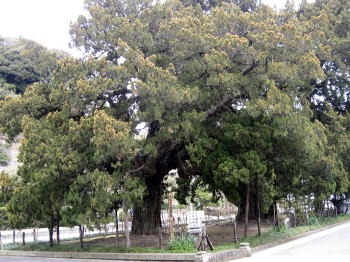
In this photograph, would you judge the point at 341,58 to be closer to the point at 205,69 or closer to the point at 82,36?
the point at 205,69

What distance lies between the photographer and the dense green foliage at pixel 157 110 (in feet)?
45.1

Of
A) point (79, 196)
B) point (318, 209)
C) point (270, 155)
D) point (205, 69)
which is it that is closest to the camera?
point (79, 196)

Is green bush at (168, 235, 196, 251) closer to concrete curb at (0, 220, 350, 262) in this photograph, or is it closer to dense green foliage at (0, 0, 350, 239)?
concrete curb at (0, 220, 350, 262)

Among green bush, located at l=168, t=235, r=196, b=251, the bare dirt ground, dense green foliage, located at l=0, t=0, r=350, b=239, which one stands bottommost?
the bare dirt ground

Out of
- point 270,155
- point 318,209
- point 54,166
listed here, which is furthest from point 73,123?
point 318,209

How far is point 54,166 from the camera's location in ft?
44.1

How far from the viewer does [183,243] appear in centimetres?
1345

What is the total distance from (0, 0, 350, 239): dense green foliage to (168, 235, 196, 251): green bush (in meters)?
2.04

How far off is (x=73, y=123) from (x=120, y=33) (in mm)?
4306

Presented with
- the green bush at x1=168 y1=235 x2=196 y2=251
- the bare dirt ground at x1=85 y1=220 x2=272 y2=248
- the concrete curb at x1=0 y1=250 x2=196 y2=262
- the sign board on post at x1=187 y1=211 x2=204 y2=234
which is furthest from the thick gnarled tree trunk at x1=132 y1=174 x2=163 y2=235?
the green bush at x1=168 y1=235 x2=196 y2=251

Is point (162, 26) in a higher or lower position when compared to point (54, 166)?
higher

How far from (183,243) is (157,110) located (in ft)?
15.8

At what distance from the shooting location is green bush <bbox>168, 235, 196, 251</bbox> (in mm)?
13148

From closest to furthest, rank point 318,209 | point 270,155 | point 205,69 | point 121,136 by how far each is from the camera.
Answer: point 121,136
point 205,69
point 270,155
point 318,209
